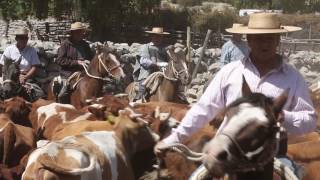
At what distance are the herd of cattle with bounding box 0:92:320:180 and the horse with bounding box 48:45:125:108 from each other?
207 cm

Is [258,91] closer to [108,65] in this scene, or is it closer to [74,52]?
[108,65]

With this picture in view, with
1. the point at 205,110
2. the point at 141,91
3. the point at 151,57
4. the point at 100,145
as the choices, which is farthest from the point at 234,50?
the point at 205,110

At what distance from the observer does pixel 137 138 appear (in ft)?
19.9

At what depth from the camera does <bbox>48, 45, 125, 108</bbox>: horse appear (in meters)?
10.6

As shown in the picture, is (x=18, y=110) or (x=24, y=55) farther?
(x=24, y=55)

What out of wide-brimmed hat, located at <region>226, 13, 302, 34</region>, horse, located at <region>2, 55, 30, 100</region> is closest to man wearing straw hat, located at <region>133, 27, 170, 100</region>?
horse, located at <region>2, 55, 30, 100</region>

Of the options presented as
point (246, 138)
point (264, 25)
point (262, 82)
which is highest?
point (264, 25)

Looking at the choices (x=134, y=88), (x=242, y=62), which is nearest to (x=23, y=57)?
(x=134, y=88)

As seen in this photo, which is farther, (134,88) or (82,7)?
(82,7)

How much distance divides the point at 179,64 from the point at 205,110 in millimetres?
6951

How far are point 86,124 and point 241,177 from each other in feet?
11.7

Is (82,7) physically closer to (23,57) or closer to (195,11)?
(195,11)

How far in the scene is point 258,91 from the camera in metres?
4.12

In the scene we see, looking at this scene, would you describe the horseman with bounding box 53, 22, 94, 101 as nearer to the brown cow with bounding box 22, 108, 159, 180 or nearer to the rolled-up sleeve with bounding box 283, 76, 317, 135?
the brown cow with bounding box 22, 108, 159, 180
